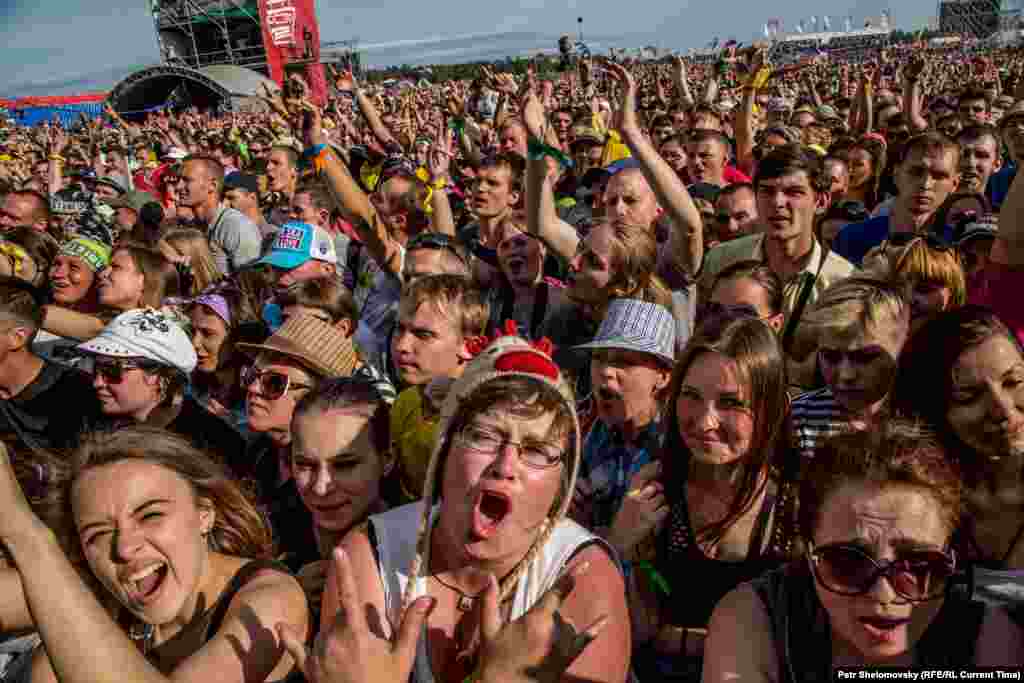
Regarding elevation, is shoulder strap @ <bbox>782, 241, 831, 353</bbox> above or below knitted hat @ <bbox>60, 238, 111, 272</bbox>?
below

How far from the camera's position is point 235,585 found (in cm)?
193

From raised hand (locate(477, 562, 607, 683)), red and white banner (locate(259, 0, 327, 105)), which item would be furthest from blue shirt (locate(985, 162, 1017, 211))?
red and white banner (locate(259, 0, 327, 105))

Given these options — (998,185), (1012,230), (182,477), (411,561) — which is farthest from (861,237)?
(182,477)

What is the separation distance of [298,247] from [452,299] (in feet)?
5.74

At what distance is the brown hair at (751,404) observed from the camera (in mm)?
2203

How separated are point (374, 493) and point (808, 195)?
273cm

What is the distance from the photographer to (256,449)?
3137 mm

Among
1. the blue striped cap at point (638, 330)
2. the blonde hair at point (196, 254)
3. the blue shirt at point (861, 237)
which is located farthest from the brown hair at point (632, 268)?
the blonde hair at point (196, 254)

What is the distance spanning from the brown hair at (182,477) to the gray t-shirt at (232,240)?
3.95 metres

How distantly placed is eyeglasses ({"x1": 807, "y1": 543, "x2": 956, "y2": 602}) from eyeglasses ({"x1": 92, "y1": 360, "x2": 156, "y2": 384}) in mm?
2875

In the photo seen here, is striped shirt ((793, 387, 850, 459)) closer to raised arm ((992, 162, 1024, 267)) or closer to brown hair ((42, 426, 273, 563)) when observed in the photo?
raised arm ((992, 162, 1024, 267))

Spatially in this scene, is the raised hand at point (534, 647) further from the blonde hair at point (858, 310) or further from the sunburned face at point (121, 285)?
the sunburned face at point (121, 285)

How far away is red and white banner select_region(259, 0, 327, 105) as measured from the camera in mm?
38531

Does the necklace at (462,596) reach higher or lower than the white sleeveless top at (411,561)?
lower
